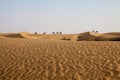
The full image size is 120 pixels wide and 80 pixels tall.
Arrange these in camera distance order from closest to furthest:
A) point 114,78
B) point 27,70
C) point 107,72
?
point 114,78 → point 107,72 → point 27,70

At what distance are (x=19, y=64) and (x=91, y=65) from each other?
336cm

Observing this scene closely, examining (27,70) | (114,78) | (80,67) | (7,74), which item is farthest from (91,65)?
A: (7,74)

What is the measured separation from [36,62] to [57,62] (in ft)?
3.34

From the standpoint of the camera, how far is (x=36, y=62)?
11.7 m

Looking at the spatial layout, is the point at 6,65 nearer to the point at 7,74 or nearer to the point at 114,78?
the point at 7,74

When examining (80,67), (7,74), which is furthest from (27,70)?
(80,67)

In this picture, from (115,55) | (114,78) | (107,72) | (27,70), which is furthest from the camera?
(115,55)

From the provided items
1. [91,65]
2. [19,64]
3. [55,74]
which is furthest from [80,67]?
[19,64]

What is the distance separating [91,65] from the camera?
34.8 ft

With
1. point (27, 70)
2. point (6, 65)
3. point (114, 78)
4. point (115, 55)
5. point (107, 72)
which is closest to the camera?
point (114, 78)

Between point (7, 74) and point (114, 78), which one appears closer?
point (114, 78)

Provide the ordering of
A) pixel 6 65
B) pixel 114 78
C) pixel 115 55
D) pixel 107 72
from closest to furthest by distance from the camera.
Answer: pixel 114 78 → pixel 107 72 → pixel 6 65 → pixel 115 55

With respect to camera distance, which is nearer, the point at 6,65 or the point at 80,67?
A: the point at 80,67

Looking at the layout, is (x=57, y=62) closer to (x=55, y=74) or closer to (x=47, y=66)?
(x=47, y=66)
